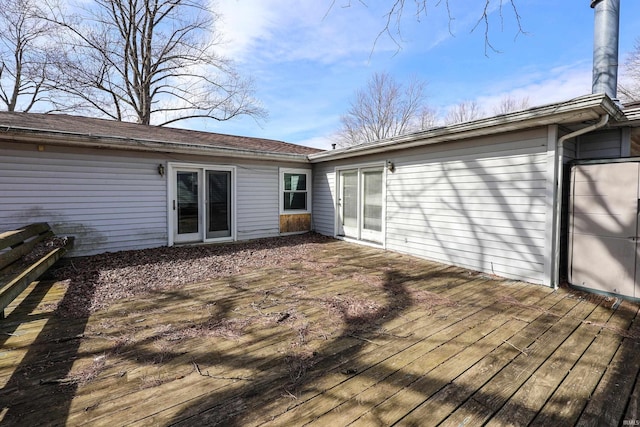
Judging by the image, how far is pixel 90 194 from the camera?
568 centimetres

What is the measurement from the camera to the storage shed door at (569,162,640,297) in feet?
11.4

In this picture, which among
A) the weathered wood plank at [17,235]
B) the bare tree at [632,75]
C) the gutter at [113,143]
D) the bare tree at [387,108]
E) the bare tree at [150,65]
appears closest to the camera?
the weathered wood plank at [17,235]

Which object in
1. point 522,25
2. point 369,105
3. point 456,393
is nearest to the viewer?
point 456,393

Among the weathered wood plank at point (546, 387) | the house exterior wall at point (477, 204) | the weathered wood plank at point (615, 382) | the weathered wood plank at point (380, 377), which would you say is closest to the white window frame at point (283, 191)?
the house exterior wall at point (477, 204)

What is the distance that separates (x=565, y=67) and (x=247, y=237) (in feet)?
35.5

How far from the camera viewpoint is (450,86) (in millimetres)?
13695

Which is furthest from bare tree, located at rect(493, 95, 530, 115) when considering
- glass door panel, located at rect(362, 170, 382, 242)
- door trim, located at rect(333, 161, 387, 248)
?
glass door panel, located at rect(362, 170, 382, 242)

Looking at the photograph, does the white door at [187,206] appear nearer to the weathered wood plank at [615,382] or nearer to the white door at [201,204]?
the white door at [201,204]

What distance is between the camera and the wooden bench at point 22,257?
2.66 meters

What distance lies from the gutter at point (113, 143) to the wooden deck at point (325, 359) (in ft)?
8.64

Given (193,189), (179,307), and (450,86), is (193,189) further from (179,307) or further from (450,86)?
(450,86)

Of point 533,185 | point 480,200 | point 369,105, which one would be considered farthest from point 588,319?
point 369,105

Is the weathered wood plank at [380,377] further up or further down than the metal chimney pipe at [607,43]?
further down

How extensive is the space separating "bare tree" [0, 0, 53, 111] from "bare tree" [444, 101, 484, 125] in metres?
22.6
